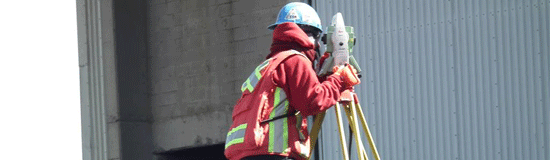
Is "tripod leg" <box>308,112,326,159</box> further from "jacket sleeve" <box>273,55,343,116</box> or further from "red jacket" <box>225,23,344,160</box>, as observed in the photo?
"jacket sleeve" <box>273,55,343,116</box>

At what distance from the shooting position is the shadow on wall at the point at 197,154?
13641 millimetres

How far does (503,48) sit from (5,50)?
4.75 metres

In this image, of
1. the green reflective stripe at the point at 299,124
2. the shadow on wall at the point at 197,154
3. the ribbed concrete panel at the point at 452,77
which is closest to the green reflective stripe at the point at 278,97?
the green reflective stripe at the point at 299,124

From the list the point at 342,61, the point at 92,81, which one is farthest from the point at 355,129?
the point at 92,81

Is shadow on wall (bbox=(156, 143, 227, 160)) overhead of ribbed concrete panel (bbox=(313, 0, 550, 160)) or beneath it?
beneath

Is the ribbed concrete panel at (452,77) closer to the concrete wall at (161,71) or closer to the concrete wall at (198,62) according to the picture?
the concrete wall at (198,62)

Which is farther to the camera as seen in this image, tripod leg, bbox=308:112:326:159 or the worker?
tripod leg, bbox=308:112:326:159

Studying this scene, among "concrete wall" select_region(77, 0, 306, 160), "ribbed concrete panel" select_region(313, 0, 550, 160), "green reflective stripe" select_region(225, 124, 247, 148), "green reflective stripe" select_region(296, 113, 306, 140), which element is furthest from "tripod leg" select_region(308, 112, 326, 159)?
"concrete wall" select_region(77, 0, 306, 160)

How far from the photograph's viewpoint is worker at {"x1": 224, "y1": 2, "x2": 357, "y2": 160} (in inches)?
234

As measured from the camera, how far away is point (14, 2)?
261 inches

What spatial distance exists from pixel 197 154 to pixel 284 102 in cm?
790

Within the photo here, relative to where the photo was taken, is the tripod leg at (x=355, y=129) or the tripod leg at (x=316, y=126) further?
the tripod leg at (x=316, y=126)

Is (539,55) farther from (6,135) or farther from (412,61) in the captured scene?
(6,135)

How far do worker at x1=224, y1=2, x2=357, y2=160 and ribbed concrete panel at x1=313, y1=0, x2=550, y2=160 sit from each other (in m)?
3.94
